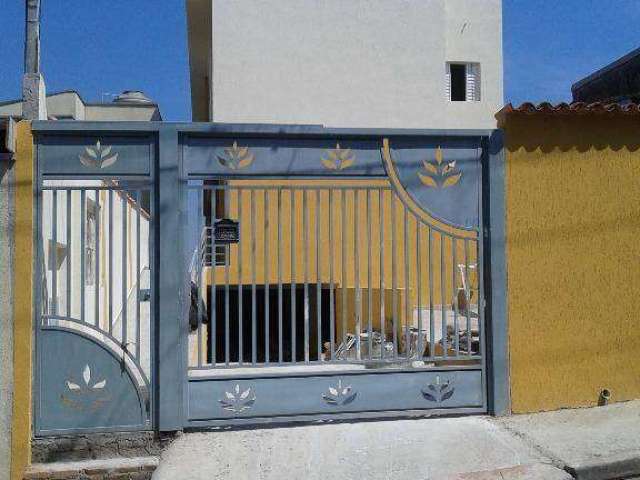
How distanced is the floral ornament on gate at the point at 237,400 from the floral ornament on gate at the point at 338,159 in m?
1.82

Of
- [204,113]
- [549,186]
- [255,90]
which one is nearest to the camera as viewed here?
[549,186]

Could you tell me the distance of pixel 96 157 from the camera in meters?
4.49

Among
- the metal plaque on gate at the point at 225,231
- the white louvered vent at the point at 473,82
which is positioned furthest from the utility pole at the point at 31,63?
the white louvered vent at the point at 473,82

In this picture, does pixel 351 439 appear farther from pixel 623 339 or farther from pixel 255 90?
pixel 255 90

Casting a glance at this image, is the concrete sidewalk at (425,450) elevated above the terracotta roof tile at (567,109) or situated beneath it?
situated beneath

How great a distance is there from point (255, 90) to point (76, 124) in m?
9.41

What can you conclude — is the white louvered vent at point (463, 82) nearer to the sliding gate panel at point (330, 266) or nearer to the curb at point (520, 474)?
the sliding gate panel at point (330, 266)

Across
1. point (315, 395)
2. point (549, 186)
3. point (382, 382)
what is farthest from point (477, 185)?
point (315, 395)

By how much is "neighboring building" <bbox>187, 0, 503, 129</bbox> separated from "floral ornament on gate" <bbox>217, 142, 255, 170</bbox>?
8.70 metres

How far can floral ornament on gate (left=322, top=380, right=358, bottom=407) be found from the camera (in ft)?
15.5

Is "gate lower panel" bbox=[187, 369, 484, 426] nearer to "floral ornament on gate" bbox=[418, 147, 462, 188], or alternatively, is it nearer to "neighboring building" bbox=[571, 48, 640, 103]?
"floral ornament on gate" bbox=[418, 147, 462, 188]

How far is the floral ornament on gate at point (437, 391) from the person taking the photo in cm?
486

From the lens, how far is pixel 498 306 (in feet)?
16.1

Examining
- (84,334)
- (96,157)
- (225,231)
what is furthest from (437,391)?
(96,157)
